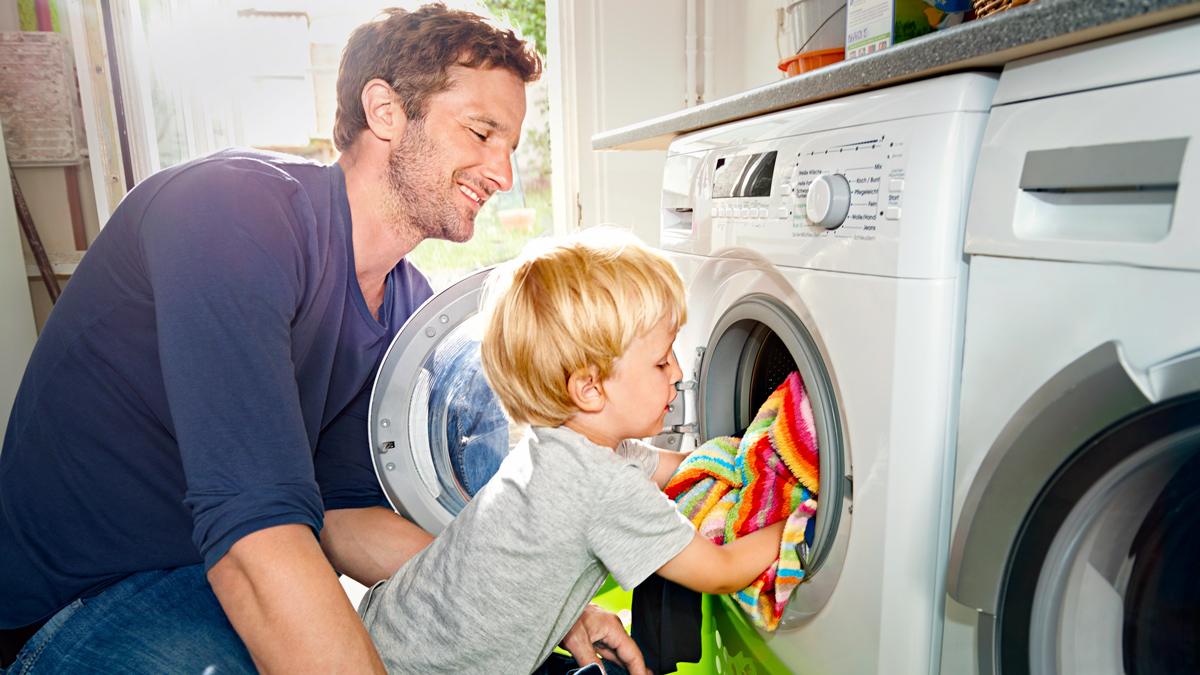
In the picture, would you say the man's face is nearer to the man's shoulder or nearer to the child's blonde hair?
the man's shoulder

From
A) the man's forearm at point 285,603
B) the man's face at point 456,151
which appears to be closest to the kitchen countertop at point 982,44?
the man's face at point 456,151

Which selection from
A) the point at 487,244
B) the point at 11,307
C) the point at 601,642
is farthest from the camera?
the point at 487,244

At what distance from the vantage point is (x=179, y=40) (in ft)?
7.86

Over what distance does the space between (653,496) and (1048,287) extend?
0.50 meters

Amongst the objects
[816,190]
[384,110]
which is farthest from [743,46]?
[816,190]

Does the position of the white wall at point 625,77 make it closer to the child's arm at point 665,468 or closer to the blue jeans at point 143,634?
the child's arm at point 665,468

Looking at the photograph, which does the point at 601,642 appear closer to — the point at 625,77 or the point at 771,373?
the point at 771,373

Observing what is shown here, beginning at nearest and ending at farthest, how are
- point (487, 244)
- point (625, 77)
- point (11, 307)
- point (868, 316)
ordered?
point (868, 316) → point (11, 307) → point (625, 77) → point (487, 244)

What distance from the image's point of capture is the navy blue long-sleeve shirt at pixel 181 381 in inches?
31.8

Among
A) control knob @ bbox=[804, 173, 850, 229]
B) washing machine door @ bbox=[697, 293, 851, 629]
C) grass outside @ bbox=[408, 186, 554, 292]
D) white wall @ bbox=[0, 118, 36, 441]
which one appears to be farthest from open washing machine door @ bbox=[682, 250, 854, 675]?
grass outside @ bbox=[408, 186, 554, 292]

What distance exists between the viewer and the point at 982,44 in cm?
65

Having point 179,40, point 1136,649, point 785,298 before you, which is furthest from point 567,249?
Result: point 179,40

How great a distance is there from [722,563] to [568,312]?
37cm

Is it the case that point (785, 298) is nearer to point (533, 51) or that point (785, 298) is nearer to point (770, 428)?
point (770, 428)
